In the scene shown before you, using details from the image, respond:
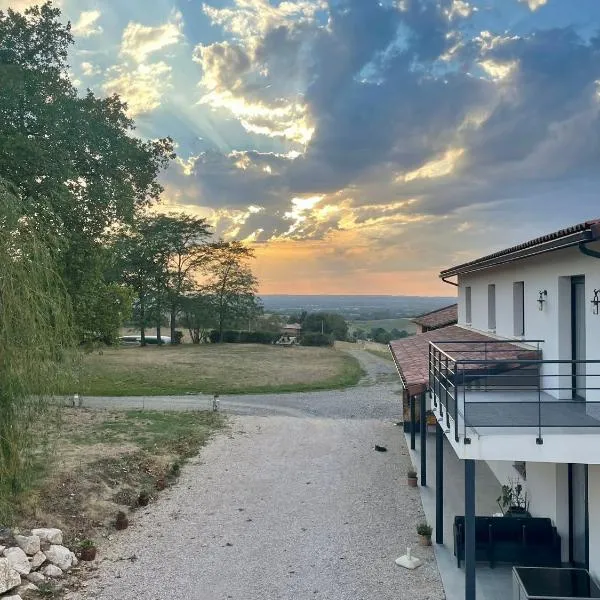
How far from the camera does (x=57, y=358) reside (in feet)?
25.7

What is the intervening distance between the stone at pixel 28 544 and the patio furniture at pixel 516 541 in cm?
721

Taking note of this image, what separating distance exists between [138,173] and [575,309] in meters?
13.1

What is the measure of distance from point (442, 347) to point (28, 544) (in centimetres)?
1064

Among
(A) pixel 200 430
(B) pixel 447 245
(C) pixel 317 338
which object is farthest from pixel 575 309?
(C) pixel 317 338

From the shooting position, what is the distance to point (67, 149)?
46.8ft

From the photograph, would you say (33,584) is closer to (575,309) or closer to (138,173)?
(575,309)

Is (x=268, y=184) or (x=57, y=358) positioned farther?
(x=268, y=184)

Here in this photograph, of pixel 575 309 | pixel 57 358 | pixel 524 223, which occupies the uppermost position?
pixel 524 223

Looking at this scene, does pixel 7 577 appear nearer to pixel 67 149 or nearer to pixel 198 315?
pixel 67 149

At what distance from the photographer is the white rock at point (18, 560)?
843cm

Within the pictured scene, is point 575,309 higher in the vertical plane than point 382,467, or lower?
higher

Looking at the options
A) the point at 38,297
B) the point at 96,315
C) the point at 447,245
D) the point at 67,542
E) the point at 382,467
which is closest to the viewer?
the point at 38,297

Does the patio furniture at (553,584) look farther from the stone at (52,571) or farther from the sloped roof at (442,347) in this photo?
the stone at (52,571)

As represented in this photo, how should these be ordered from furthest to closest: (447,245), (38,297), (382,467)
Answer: (447,245) < (382,467) < (38,297)
